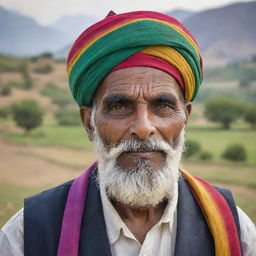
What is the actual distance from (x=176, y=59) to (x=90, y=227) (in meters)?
1.10

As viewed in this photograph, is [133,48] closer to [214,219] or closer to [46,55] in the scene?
[214,219]


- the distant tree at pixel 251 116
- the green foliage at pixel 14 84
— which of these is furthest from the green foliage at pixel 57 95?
the distant tree at pixel 251 116

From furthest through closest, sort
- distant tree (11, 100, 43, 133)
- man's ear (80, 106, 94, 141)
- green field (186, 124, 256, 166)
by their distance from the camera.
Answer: distant tree (11, 100, 43, 133) < green field (186, 124, 256, 166) < man's ear (80, 106, 94, 141)

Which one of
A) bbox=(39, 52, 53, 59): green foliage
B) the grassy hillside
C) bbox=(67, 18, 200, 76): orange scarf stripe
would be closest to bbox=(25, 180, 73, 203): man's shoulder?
bbox=(67, 18, 200, 76): orange scarf stripe

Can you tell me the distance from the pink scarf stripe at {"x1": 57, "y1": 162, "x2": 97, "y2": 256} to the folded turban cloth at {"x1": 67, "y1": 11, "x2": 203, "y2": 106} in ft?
1.92

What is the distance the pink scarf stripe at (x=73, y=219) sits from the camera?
186 centimetres

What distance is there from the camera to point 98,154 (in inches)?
85.6

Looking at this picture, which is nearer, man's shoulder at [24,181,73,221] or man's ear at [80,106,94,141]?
man's shoulder at [24,181,73,221]

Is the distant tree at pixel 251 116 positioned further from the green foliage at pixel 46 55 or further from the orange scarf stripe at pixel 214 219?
the green foliage at pixel 46 55

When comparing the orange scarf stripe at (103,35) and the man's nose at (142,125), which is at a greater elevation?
the orange scarf stripe at (103,35)

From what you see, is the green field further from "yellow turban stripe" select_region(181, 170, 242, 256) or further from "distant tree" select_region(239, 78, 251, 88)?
"distant tree" select_region(239, 78, 251, 88)

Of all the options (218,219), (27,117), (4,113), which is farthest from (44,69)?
(218,219)

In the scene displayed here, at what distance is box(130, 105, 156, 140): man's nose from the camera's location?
1.85 meters

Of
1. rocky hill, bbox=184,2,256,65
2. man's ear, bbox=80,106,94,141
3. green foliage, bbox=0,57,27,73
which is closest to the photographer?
man's ear, bbox=80,106,94,141
